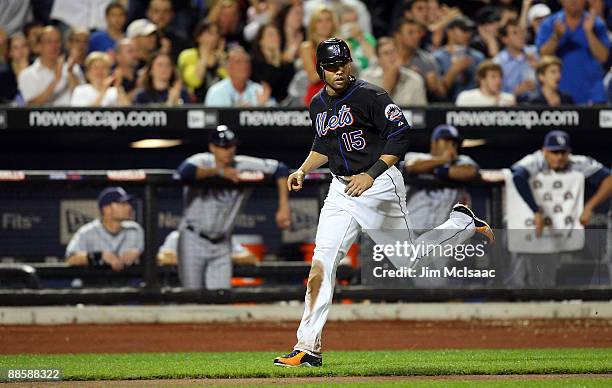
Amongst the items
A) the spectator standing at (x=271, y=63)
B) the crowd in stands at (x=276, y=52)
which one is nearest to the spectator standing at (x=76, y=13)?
the crowd in stands at (x=276, y=52)

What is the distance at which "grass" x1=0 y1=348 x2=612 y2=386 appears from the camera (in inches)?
257

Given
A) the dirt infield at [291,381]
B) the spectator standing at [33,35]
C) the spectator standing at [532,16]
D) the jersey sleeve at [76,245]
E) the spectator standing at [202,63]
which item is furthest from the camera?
the spectator standing at [532,16]

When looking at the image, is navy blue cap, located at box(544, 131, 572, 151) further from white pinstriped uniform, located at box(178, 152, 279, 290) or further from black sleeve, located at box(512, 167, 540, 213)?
white pinstriped uniform, located at box(178, 152, 279, 290)

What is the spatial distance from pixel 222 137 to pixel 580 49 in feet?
13.4

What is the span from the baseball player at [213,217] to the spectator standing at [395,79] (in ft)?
4.77

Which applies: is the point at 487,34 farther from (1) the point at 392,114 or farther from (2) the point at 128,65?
(1) the point at 392,114

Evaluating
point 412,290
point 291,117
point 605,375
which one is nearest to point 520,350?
point 605,375

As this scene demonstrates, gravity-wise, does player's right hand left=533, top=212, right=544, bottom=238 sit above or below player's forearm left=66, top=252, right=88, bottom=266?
above

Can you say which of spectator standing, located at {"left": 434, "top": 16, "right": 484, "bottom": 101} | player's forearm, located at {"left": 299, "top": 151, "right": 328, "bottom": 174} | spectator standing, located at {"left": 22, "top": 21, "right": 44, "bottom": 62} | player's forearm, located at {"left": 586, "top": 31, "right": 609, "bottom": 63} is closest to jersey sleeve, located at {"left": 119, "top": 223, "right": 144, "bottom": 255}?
spectator standing, located at {"left": 22, "top": 21, "right": 44, "bottom": 62}

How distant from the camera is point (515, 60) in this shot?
12734mm

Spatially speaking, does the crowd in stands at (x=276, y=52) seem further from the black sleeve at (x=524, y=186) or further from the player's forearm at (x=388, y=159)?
the player's forearm at (x=388, y=159)

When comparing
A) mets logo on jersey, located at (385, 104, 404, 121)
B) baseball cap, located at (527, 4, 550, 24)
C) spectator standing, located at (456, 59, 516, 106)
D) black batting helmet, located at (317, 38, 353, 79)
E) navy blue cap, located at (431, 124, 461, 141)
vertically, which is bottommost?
mets logo on jersey, located at (385, 104, 404, 121)

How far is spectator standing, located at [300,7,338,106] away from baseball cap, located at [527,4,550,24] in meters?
2.67
